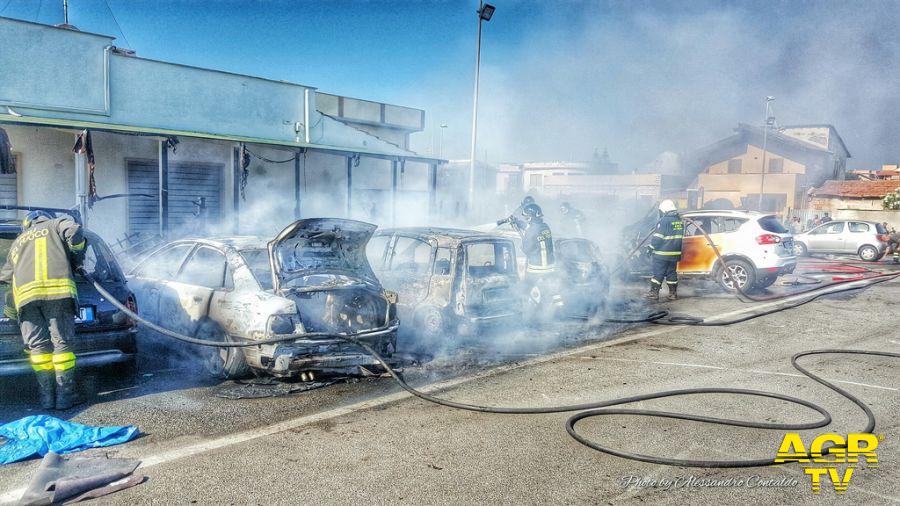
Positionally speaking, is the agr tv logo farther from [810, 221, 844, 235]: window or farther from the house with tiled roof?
the house with tiled roof

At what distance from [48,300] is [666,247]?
947 cm

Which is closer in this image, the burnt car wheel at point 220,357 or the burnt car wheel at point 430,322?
the burnt car wheel at point 220,357

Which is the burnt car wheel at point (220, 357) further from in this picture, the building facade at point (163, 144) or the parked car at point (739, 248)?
the parked car at point (739, 248)

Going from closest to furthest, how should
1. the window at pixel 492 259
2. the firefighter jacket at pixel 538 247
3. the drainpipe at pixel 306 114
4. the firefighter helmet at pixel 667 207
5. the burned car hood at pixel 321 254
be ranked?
the burned car hood at pixel 321 254 → the window at pixel 492 259 → the firefighter jacket at pixel 538 247 → the firefighter helmet at pixel 667 207 → the drainpipe at pixel 306 114

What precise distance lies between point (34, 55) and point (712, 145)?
143ft

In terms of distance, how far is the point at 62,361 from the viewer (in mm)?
4887

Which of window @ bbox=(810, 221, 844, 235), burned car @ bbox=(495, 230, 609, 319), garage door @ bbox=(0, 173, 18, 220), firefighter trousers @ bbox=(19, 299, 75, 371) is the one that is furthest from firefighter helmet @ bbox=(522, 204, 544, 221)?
window @ bbox=(810, 221, 844, 235)

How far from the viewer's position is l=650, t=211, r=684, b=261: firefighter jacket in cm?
1091

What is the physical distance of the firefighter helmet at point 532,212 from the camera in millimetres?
9273

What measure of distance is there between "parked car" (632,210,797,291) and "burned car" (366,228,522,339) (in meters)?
6.17

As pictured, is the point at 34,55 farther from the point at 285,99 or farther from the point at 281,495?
the point at 281,495

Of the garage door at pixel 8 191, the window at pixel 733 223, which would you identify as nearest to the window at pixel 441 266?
the window at pixel 733 223

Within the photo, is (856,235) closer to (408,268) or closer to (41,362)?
(408,268)

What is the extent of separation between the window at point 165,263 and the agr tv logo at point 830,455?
6.03m
